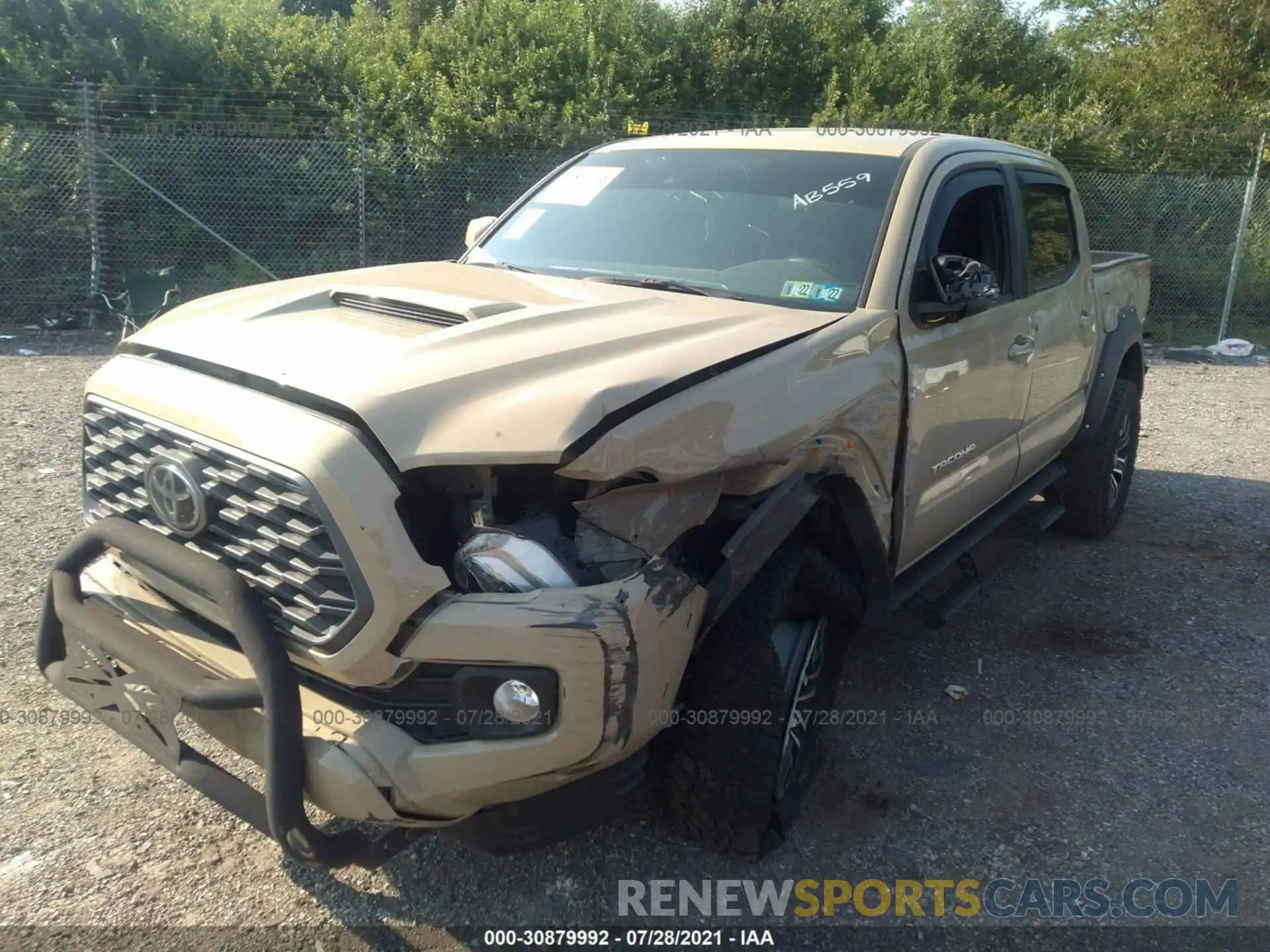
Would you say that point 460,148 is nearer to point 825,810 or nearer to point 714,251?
point 714,251

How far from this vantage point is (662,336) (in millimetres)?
2715

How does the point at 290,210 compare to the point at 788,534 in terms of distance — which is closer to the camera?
the point at 788,534

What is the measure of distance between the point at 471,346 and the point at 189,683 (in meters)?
1.01

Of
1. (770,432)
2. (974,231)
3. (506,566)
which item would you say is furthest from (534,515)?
(974,231)

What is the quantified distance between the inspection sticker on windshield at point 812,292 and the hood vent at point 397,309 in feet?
3.64

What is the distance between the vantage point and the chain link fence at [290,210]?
10773 millimetres

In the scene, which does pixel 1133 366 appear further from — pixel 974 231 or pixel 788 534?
pixel 788 534

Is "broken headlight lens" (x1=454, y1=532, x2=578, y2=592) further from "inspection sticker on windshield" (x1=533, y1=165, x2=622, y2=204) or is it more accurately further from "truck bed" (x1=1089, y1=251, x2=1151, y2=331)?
"truck bed" (x1=1089, y1=251, x2=1151, y2=331)

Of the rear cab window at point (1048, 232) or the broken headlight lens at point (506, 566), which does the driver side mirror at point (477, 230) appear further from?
the broken headlight lens at point (506, 566)

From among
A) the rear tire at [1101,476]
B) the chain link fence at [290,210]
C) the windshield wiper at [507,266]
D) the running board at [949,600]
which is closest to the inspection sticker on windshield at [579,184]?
the windshield wiper at [507,266]

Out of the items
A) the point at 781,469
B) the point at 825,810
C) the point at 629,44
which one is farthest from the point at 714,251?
the point at 629,44

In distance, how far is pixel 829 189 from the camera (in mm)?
3586

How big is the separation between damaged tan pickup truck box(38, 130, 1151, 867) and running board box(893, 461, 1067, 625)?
0.04m

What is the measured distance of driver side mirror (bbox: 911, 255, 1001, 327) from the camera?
330 cm
